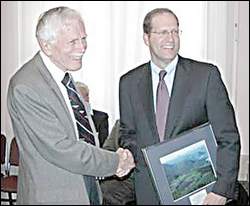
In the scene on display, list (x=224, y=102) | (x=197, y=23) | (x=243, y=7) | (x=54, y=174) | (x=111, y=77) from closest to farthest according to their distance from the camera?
(x=54, y=174) → (x=224, y=102) → (x=243, y=7) → (x=197, y=23) → (x=111, y=77)

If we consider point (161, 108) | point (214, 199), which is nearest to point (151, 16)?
point (161, 108)

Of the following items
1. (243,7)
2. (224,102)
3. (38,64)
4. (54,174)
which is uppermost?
(243,7)

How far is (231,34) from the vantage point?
291 centimetres

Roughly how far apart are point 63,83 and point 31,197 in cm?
32

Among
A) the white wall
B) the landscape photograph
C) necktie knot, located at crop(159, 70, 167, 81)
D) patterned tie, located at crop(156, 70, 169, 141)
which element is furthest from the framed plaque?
the white wall

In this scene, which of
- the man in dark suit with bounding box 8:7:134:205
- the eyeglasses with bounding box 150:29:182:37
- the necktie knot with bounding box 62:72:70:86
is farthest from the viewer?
the eyeglasses with bounding box 150:29:182:37

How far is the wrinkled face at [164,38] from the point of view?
1.47m

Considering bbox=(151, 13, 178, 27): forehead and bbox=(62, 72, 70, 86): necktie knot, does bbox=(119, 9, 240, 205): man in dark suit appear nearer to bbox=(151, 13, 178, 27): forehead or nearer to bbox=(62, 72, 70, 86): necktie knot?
bbox=(151, 13, 178, 27): forehead

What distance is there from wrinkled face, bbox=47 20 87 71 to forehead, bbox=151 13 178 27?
266 mm

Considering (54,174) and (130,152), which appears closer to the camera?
(54,174)

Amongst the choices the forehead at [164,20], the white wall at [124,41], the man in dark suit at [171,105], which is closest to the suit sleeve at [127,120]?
the man in dark suit at [171,105]

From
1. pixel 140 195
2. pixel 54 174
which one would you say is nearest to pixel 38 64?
pixel 54 174

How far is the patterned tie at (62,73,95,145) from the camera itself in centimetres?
136

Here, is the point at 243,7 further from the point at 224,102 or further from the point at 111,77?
the point at 224,102
